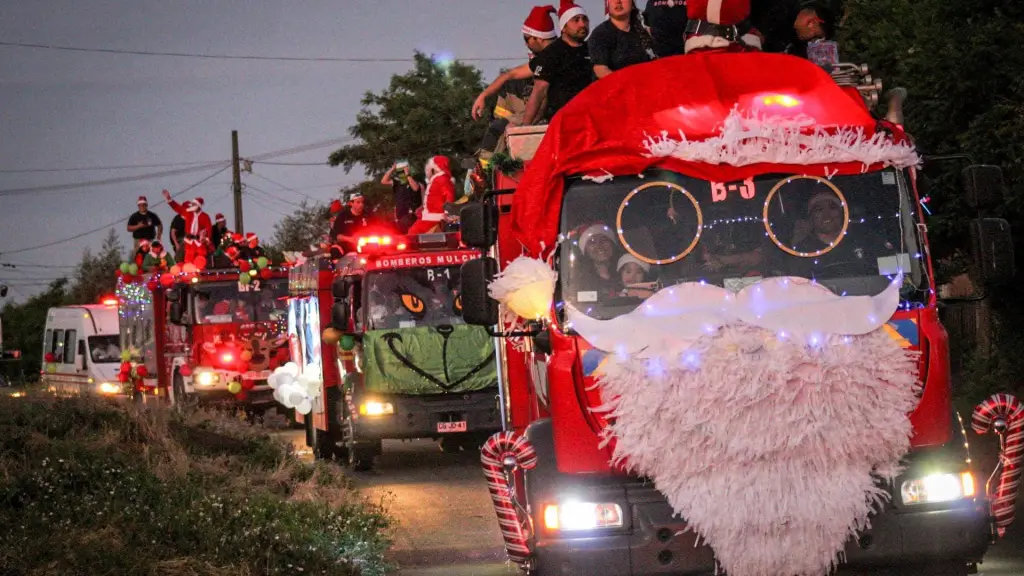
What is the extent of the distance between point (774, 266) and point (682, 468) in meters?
1.32

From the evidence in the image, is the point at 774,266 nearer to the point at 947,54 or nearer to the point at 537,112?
the point at 537,112

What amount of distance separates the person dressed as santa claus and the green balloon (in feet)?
30.1

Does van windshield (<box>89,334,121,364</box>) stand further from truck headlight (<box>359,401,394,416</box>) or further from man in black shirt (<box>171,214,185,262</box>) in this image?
truck headlight (<box>359,401,394,416</box>)

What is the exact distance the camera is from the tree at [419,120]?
139ft

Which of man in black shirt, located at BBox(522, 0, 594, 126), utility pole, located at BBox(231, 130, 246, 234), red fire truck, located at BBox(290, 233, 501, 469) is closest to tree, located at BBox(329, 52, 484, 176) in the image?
utility pole, located at BBox(231, 130, 246, 234)

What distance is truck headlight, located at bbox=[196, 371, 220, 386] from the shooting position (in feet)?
77.9

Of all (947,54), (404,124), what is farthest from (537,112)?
(404,124)

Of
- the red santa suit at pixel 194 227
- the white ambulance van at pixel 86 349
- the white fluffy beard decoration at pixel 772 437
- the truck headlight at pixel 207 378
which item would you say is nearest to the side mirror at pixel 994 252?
the white fluffy beard decoration at pixel 772 437

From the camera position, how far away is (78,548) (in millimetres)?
8680

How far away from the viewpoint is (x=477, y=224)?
8234mm

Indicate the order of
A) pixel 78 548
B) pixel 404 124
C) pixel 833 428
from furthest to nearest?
pixel 404 124
pixel 78 548
pixel 833 428

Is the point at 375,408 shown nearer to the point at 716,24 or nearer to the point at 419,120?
the point at 716,24

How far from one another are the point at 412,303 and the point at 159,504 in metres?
7.17

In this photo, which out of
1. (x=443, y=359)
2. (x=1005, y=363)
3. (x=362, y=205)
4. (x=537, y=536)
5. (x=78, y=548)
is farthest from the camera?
(x=362, y=205)
